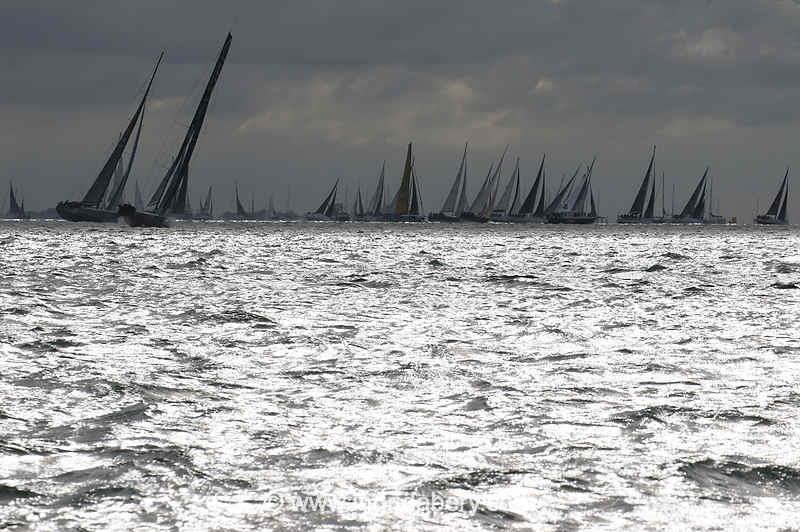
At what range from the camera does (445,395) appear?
12148 mm

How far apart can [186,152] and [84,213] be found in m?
34.2

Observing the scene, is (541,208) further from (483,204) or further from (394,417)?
(394,417)

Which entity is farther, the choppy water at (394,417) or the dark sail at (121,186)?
the dark sail at (121,186)

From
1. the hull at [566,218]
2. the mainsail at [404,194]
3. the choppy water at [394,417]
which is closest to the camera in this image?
the choppy water at [394,417]

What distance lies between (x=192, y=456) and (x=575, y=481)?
10.0 ft

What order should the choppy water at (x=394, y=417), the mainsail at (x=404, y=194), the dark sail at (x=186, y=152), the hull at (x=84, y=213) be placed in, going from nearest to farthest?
the choppy water at (x=394, y=417)
the dark sail at (x=186, y=152)
the hull at (x=84, y=213)
the mainsail at (x=404, y=194)

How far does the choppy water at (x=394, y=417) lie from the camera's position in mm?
7375

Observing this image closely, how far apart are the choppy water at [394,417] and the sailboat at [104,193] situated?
87.0 meters

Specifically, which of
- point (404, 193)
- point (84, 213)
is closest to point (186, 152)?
point (84, 213)

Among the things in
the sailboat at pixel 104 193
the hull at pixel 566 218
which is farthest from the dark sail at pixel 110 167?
the hull at pixel 566 218

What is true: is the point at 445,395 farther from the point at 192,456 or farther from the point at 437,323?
the point at 437,323

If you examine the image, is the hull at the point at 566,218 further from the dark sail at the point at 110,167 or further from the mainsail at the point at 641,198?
the dark sail at the point at 110,167

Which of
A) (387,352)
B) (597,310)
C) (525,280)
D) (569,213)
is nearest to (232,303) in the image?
(597,310)

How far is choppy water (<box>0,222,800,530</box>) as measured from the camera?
7.38 metres
